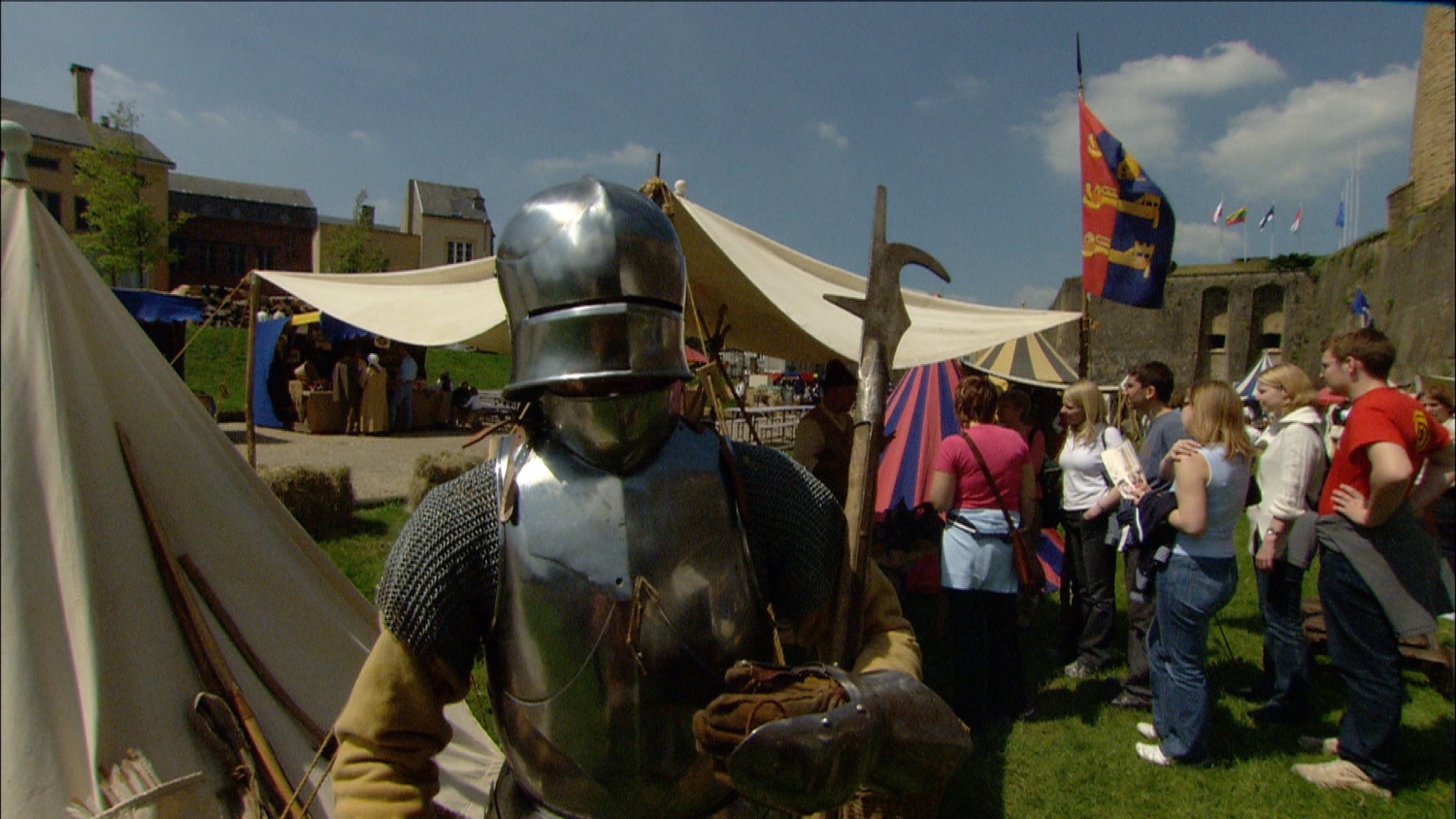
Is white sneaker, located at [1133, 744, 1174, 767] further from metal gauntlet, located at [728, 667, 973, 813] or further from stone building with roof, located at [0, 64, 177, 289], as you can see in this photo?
stone building with roof, located at [0, 64, 177, 289]

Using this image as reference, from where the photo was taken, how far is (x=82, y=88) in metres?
31.9

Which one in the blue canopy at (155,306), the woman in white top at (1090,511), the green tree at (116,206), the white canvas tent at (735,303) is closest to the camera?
the white canvas tent at (735,303)

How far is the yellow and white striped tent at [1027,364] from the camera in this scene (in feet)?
25.0

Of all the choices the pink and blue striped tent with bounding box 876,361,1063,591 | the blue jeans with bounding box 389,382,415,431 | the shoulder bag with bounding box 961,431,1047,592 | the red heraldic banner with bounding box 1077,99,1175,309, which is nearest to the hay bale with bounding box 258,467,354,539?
the pink and blue striped tent with bounding box 876,361,1063,591

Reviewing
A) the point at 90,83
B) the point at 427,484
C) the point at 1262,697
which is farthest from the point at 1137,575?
the point at 90,83

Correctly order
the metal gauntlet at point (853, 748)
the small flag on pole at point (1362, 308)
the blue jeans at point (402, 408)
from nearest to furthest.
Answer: the metal gauntlet at point (853, 748)
the blue jeans at point (402, 408)
the small flag on pole at point (1362, 308)

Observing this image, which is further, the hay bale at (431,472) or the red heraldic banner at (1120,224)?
the hay bale at (431,472)

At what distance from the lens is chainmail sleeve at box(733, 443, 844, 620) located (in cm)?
158

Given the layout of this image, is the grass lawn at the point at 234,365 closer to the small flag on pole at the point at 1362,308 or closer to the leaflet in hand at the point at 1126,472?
the leaflet in hand at the point at 1126,472

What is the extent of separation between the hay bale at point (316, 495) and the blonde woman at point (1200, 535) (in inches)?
239

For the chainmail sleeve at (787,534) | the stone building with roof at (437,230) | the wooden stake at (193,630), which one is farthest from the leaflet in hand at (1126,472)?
the stone building with roof at (437,230)

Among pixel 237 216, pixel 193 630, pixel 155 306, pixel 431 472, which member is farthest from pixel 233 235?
pixel 193 630

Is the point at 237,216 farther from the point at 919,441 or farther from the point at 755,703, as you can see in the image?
the point at 755,703

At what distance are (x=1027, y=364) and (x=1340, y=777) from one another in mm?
5190
